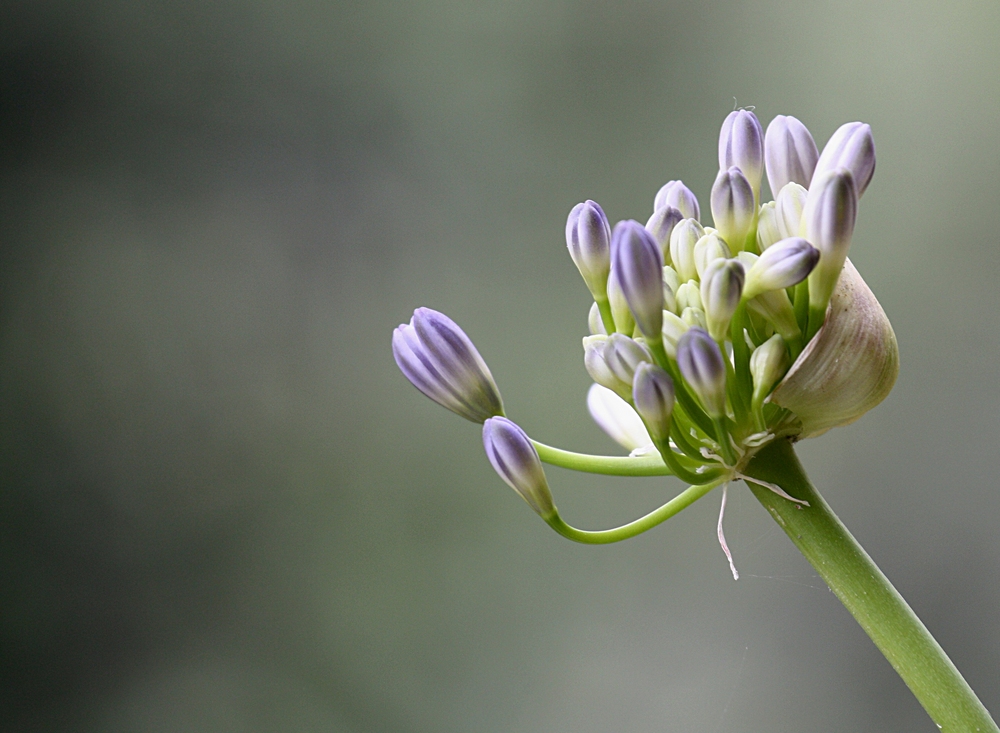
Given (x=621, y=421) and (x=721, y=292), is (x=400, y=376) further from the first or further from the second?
(x=721, y=292)

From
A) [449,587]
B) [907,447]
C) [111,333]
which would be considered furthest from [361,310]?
[907,447]

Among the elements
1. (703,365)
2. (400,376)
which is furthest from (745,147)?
(400,376)

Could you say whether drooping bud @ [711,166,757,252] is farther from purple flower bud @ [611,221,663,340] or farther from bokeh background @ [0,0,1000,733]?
bokeh background @ [0,0,1000,733]

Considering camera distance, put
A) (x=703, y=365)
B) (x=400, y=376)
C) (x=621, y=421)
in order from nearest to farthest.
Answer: (x=703, y=365)
(x=621, y=421)
(x=400, y=376)

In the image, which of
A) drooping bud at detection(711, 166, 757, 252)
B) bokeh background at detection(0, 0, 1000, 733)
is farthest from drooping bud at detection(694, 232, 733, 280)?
bokeh background at detection(0, 0, 1000, 733)

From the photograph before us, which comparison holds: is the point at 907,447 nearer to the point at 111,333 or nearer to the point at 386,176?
the point at 386,176

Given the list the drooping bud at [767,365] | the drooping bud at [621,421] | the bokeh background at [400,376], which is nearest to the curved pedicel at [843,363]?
the drooping bud at [767,365]
